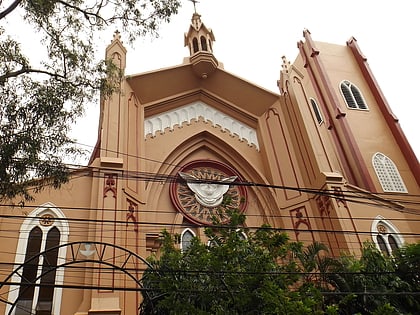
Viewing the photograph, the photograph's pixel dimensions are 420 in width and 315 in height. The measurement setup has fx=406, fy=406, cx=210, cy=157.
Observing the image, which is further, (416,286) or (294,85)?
(294,85)

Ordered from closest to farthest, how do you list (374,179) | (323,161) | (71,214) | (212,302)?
(212,302) < (71,214) < (323,161) < (374,179)

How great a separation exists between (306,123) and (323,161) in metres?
1.72

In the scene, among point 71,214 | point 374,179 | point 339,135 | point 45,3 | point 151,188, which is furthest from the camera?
point 339,135

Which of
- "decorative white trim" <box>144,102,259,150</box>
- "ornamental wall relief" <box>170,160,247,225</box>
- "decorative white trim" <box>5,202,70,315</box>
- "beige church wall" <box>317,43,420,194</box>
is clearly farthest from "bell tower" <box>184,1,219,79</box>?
"decorative white trim" <box>5,202,70,315</box>

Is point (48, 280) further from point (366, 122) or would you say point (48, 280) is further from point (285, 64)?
point (366, 122)

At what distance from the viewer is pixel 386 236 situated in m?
12.5

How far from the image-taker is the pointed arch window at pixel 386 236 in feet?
40.2

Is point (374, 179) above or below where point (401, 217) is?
above

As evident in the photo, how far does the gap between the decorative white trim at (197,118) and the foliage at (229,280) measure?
7.49 metres

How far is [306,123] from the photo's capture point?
47.6 ft

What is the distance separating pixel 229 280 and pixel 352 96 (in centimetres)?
1658

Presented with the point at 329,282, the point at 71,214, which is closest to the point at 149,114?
the point at 71,214

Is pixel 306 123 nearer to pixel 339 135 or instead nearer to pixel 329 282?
pixel 339 135

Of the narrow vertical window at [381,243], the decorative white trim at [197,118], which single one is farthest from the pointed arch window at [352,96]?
the narrow vertical window at [381,243]
